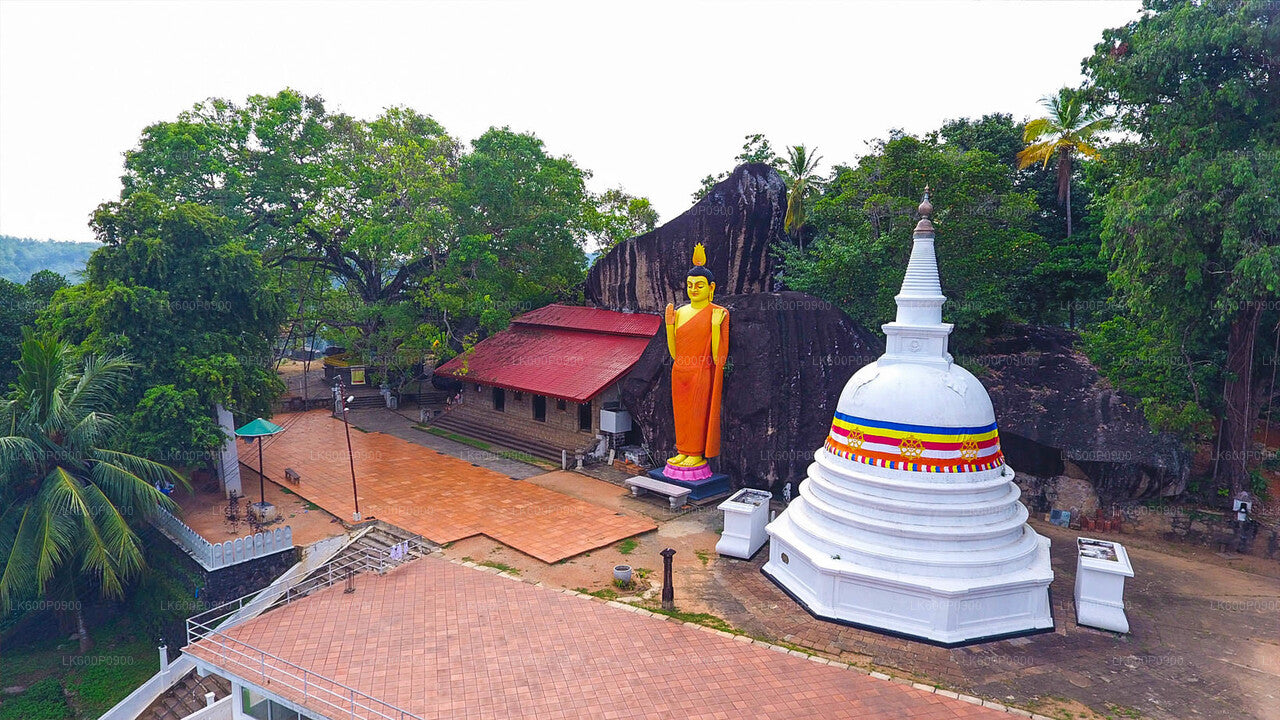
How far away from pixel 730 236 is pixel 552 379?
8089mm

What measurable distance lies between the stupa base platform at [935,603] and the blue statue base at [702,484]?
615 cm

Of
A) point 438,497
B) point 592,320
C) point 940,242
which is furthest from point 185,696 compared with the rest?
point 940,242

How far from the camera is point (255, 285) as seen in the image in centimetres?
2005

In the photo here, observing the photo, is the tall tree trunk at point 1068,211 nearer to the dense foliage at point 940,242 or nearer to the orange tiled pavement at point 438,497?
the dense foliage at point 940,242

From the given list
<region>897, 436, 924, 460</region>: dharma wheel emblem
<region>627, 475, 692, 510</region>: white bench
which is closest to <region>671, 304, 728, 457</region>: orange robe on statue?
<region>627, 475, 692, 510</region>: white bench

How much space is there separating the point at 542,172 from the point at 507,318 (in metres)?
6.13

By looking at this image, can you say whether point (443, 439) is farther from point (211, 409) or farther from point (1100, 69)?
point (1100, 69)

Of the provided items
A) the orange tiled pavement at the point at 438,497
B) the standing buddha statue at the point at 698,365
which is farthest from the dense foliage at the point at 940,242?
the orange tiled pavement at the point at 438,497

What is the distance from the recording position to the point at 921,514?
12133 mm

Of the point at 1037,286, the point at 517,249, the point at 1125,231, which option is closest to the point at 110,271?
the point at 517,249

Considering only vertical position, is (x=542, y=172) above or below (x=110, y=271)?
above

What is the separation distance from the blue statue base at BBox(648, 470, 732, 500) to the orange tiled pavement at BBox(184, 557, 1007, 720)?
20.0ft

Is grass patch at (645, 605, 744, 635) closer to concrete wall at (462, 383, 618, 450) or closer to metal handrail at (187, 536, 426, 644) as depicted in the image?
metal handrail at (187, 536, 426, 644)

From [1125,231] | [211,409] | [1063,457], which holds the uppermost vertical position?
[1125,231]
